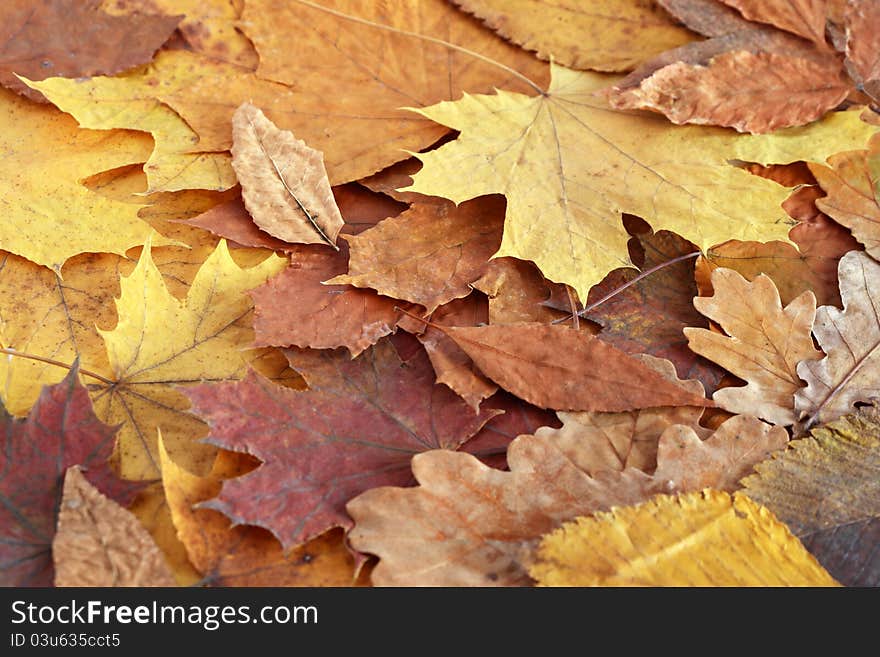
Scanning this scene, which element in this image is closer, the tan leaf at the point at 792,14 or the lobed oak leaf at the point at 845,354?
the lobed oak leaf at the point at 845,354

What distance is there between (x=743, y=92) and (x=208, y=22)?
0.96 m

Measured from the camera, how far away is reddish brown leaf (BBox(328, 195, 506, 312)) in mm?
1260

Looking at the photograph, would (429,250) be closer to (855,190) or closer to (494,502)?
(494,502)

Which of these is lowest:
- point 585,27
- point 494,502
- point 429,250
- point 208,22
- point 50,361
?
point 50,361

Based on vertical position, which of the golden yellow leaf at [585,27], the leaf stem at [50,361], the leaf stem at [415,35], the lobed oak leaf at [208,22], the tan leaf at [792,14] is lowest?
the leaf stem at [50,361]

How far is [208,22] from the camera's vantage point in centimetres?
155

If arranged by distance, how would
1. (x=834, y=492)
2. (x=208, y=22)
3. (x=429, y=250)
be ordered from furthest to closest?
(x=208, y=22), (x=429, y=250), (x=834, y=492)

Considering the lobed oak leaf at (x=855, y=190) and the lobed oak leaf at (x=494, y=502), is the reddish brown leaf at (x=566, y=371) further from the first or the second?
the lobed oak leaf at (x=855, y=190)

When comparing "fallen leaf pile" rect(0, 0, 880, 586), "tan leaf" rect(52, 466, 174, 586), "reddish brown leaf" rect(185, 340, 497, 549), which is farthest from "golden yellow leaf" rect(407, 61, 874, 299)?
"tan leaf" rect(52, 466, 174, 586)

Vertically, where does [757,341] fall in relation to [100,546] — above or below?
above

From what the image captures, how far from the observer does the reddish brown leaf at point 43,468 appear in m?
0.98

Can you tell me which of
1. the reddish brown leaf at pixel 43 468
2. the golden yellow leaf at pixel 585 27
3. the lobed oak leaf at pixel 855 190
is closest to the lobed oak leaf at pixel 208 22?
the golden yellow leaf at pixel 585 27

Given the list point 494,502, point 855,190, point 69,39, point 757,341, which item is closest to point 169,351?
point 494,502

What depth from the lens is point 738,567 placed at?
3.21 ft
